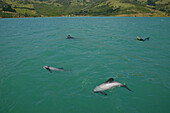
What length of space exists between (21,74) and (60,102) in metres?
7.37

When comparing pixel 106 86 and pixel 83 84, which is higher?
pixel 106 86

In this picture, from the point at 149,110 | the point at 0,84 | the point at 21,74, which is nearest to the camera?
the point at 149,110

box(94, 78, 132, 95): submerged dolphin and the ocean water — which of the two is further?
box(94, 78, 132, 95): submerged dolphin

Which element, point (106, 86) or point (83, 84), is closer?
point (106, 86)

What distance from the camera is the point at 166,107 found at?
378 inches

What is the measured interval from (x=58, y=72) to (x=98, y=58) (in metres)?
7.11

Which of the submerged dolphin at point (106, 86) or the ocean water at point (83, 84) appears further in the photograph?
the submerged dolphin at point (106, 86)

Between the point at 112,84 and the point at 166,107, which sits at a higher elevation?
the point at 112,84

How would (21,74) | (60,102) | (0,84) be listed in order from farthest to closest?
(21,74)
(0,84)
(60,102)

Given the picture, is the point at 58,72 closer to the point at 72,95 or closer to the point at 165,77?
the point at 72,95

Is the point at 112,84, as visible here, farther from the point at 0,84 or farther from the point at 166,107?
the point at 0,84

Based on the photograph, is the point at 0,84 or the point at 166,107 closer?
the point at 166,107

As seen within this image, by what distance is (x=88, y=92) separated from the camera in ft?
37.1

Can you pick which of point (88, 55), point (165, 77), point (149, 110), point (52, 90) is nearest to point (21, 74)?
point (52, 90)
